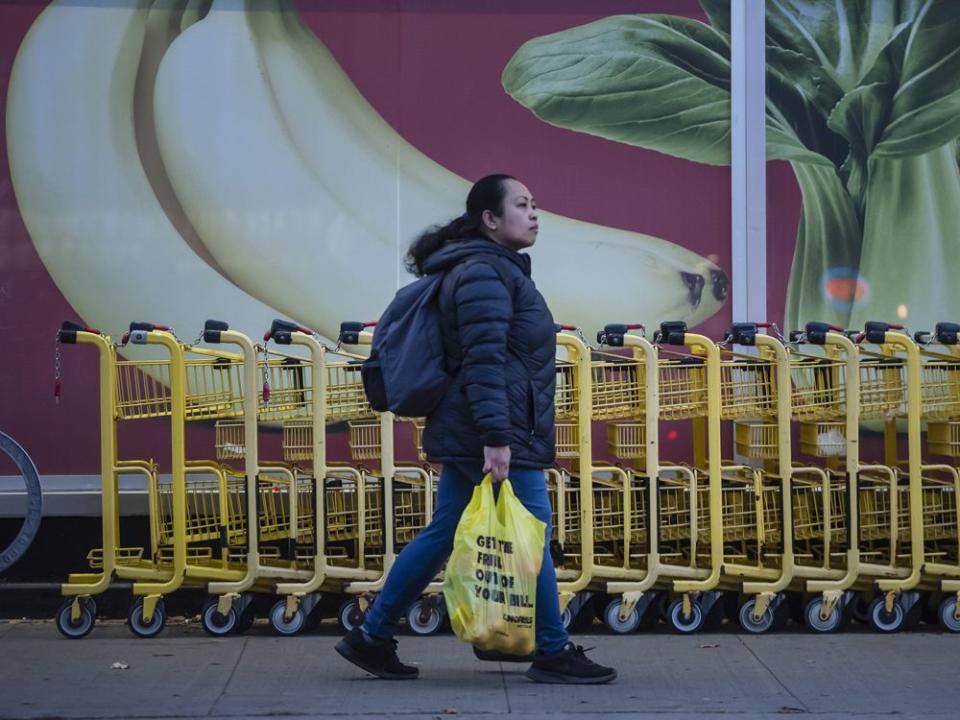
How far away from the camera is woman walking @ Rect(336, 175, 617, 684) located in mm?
5820

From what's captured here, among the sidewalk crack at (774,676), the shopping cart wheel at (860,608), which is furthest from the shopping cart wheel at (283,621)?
the shopping cart wheel at (860,608)

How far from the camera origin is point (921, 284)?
29.5 ft

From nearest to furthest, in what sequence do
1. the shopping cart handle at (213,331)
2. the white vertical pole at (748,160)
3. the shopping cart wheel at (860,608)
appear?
the shopping cart handle at (213,331) < the shopping cart wheel at (860,608) < the white vertical pole at (748,160)

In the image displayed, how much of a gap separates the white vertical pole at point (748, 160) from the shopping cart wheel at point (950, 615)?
1901mm

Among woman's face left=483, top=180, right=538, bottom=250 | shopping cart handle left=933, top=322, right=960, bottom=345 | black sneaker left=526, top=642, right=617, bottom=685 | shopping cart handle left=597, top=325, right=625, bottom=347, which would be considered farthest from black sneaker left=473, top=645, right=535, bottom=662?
shopping cart handle left=933, top=322, right=960, bottom=345

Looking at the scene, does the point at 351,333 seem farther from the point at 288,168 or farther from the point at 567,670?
the point at 567,670

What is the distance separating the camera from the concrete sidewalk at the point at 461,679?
600 cm

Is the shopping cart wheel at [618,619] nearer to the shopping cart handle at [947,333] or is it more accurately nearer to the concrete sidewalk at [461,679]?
the concrete sidewalk at [461,679]

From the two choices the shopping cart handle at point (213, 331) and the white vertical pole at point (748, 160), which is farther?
the white vertical pole at point (748, 160)

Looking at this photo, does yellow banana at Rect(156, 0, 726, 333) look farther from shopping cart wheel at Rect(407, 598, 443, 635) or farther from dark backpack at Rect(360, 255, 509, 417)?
dark backpack at Rect(360, 255, 509, 417)

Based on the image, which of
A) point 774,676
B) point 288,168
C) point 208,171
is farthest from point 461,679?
point 208,171

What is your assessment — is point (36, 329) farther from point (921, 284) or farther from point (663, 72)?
point (921, 284)

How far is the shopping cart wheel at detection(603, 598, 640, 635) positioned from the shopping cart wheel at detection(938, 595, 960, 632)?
4.75ft

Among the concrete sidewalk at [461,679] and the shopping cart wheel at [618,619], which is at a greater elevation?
the shopping cart wheel at [618,619]
